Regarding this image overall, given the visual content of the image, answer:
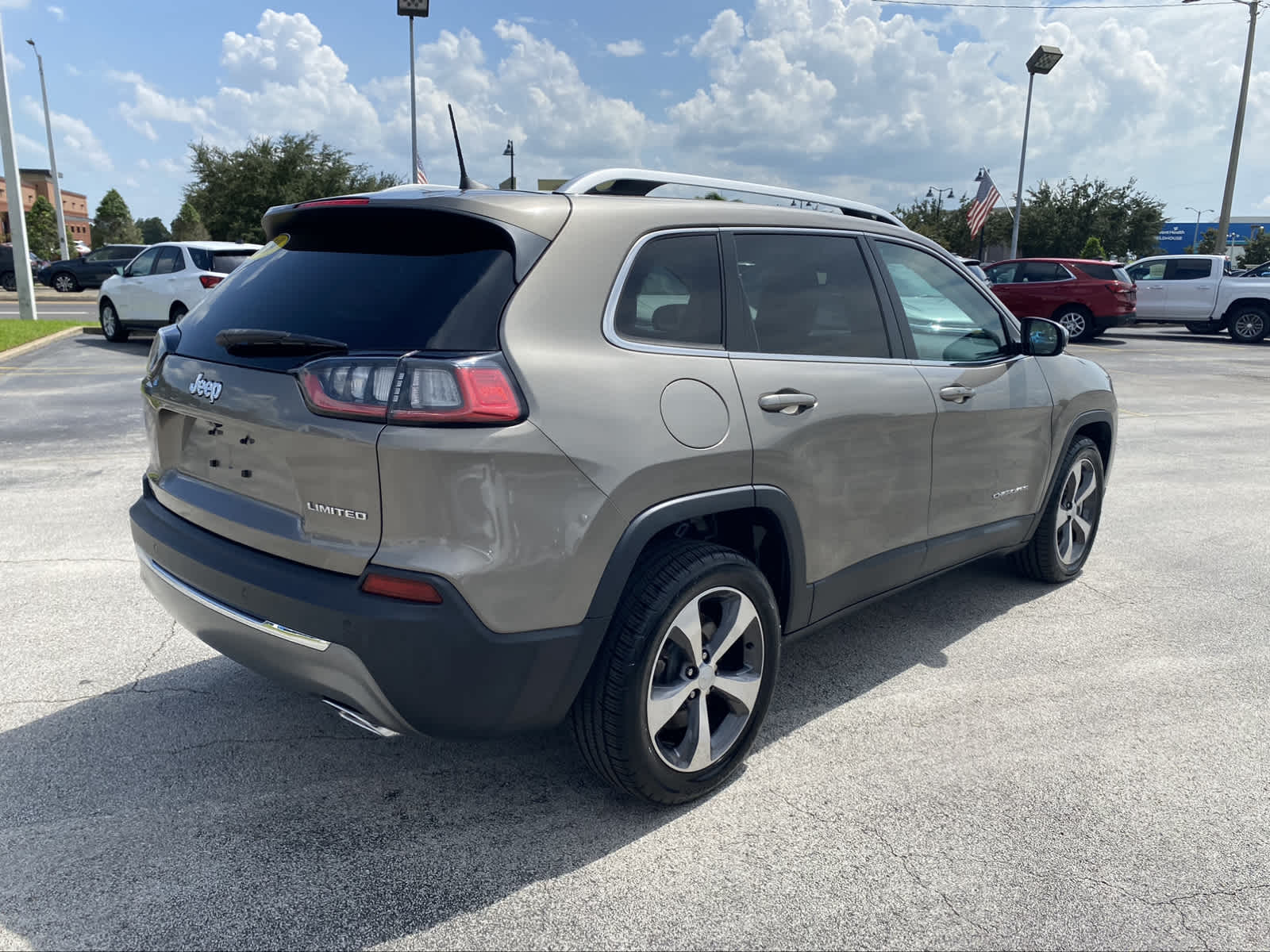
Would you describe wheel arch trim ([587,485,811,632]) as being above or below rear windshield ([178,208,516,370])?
below

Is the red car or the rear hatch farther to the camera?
the red car

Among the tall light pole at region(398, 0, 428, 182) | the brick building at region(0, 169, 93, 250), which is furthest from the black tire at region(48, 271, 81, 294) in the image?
the brick building at region(0, 169, 93, 250)

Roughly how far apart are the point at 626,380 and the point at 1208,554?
4.57 m

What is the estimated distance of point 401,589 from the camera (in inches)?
92.2

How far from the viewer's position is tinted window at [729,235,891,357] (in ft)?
10.3

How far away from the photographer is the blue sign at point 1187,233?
307 ft

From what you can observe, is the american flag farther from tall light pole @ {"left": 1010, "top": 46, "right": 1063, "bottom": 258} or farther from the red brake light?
the red brake light

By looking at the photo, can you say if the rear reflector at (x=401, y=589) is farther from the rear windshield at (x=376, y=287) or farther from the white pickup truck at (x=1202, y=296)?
the white pickup truck at (x=1202, y=296)

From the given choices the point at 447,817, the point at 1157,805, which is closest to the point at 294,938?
the point at 447,817

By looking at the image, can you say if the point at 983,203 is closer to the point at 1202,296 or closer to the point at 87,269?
the point at 1202,296

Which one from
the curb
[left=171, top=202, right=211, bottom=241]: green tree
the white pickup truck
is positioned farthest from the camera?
[left=171, top=202, right=211, bottom=241]: green tree

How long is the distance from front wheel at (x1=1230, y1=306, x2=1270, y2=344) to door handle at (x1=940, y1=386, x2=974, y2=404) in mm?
22320

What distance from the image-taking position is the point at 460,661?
236 cm

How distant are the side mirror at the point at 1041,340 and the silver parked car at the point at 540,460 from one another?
104cm
